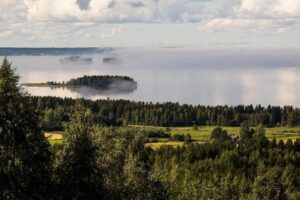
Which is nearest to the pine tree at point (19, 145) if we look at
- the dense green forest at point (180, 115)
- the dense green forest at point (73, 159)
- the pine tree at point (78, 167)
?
the dense green forest at point (73, 159)

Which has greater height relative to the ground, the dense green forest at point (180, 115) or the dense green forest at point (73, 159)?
the dense green forest at point (180, 115)

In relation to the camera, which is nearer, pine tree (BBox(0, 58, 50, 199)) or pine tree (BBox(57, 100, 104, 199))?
pine tree (BBox(0, 58, 50, 199))

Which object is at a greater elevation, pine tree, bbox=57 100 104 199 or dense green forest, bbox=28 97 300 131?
dense green forest, bbox=28 97 300 131

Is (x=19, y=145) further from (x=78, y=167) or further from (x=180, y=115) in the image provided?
(x=180, y=115)

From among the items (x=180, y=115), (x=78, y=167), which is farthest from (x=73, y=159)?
(x=180, y=115)

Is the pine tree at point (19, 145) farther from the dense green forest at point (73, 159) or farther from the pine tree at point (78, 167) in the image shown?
the pine tree at point (78, 167)

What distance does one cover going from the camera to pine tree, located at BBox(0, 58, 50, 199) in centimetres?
1970

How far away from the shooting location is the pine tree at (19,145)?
1970cm

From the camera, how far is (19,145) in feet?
65.5

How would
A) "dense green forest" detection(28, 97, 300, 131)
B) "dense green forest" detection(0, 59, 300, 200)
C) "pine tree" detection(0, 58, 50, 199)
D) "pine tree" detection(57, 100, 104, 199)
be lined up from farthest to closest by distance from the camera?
"dense green forest" detection(28, 97, 300, 131) → "pine tree" detection(57, 100, 104, 199) → "dense green forest" detection(0, 59, 300, 200) → "pine tree" detection(0, 58, 50, 199)

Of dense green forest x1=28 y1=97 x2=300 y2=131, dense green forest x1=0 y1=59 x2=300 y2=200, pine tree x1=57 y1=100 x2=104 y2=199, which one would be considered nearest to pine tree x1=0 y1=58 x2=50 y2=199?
dense green forest x1=0 y1=59 x2=300 y2=200

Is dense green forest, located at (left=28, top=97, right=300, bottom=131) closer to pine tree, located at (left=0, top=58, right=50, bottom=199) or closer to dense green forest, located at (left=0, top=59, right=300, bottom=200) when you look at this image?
dense green forest, located at (left=0, top=59, right=300, bottom=200)

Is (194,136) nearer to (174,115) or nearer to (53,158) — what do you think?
(174,115)

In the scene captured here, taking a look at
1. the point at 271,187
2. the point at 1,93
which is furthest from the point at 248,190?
the point at 1,93
